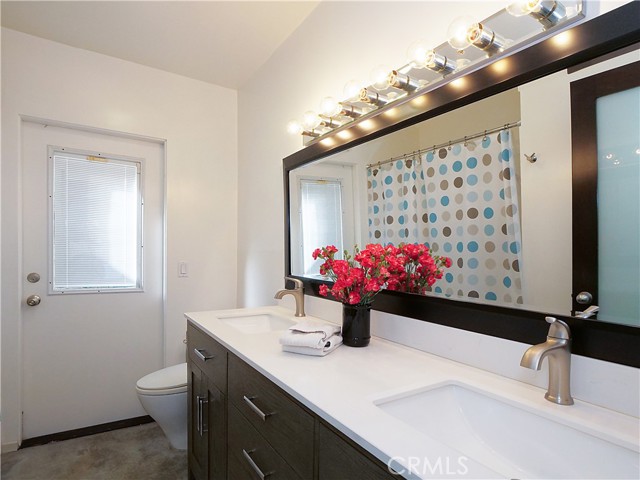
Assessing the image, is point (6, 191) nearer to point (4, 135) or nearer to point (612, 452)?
point (4, 135)

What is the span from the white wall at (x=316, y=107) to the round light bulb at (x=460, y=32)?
9 centimetres

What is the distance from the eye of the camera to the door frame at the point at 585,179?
797mm

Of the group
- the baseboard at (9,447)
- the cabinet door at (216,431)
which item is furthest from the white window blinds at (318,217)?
the baseboard at (9,447)

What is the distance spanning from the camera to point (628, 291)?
2.42 ft

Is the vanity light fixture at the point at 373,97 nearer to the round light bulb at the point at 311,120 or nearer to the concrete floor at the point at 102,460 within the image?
the round light bulb at the point at 311,120

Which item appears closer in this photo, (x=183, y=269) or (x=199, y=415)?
(x=199, y=415)

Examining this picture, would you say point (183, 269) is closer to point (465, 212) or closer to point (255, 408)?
point (255, 408)

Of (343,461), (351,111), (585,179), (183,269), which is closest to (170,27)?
(351,111)

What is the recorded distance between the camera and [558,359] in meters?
0.77

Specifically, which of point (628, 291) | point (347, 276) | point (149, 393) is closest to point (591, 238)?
point (628, 291)

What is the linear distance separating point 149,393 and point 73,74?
2051 millimetres

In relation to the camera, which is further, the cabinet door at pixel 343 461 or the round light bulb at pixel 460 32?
the round light bulb at pixel 460 32

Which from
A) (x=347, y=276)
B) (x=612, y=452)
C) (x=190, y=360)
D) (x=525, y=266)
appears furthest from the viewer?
(x=190, y=360)

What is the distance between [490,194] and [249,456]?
1.10 meters
